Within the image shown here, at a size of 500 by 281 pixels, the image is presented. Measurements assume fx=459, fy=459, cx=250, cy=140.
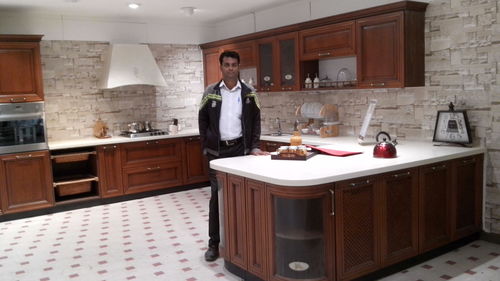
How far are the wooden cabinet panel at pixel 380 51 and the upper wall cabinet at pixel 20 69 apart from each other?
367 cm

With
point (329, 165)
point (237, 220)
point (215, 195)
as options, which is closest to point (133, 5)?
point (215, 195)

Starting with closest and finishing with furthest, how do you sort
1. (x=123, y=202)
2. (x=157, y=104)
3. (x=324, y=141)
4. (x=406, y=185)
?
(x=406, y=185)
(x=324, y=141)
(x=123, y=202)
(x=157, y=104)

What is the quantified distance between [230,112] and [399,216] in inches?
60.6

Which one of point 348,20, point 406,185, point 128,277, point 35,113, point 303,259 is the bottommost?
point 128,277

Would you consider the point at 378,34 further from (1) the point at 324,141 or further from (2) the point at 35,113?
(2) the point at 35,113

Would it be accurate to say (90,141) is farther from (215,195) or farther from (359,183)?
(359,183)

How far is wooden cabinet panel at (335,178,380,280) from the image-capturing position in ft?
9.83

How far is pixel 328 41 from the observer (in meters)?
5.00

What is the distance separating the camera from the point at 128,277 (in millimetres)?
3543

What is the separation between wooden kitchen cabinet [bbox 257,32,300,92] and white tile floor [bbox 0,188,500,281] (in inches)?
70.4

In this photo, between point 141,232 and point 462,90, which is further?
point 141,232

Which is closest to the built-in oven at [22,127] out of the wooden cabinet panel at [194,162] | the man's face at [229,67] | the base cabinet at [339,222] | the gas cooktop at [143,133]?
the gas cooktop at [143,133]

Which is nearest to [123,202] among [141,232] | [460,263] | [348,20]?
[141,232]

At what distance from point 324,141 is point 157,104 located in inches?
122
